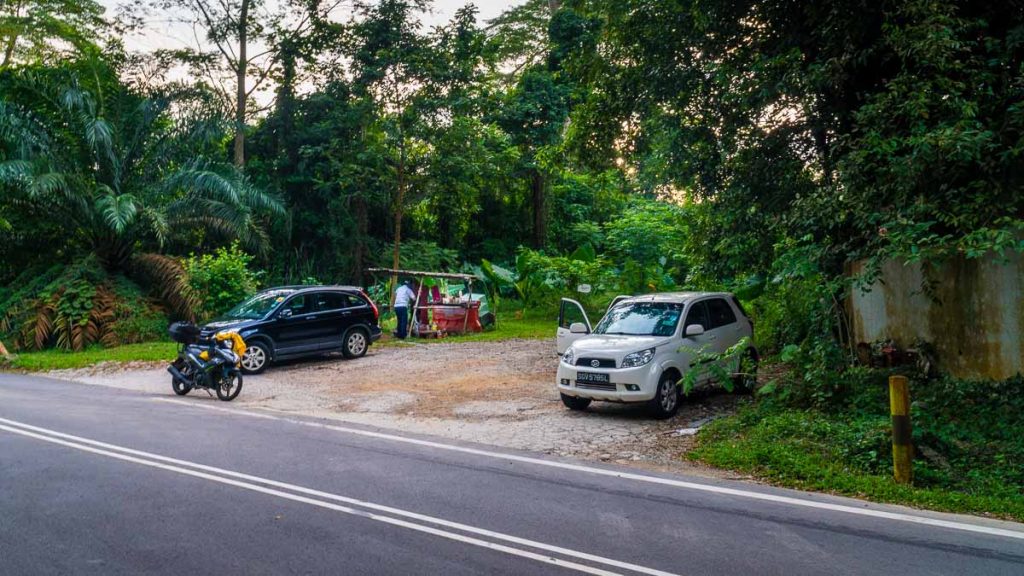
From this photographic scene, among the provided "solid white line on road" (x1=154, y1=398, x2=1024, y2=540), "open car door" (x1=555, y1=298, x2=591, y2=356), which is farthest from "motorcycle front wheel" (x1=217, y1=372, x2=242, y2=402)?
"open car door" (x1=555, y1=298, x2=591, y2=356)

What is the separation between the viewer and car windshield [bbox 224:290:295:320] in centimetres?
1573

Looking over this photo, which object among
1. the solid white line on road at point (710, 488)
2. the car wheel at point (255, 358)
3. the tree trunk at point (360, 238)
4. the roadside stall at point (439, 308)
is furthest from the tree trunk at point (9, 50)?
the solid white line on road at point (710, 488)

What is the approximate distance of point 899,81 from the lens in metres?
8.74

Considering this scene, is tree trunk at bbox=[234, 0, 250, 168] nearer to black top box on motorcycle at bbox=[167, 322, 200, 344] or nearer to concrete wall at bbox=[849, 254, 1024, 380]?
black top box on motorcycle at bbox=[167, 322, 200, 344]

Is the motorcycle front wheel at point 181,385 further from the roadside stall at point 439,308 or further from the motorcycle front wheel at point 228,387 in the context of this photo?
the roadside stall at point 439,308

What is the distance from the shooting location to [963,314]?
1001 cm

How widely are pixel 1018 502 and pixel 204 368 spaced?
11718 mm

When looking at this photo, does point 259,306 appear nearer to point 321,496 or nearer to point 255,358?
point 255,358

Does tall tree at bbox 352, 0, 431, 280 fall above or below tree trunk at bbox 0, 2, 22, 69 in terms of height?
below

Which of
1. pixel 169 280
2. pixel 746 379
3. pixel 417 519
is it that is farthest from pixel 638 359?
pixel 169 280

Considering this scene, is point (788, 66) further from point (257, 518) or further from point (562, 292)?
point (562, 292)

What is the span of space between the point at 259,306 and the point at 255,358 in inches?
49.5

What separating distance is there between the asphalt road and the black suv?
6.72 metres

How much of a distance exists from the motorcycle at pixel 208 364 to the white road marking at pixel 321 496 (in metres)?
3.19
